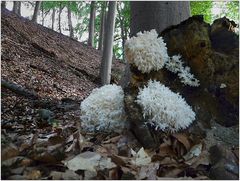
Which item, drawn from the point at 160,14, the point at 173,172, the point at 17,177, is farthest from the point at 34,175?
the point at 160,14

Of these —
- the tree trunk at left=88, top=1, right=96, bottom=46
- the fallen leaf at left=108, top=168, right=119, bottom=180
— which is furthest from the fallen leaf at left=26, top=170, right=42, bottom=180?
the tree trunk at left=88, top=1, right=96, bottom=46

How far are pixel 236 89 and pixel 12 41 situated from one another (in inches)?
277

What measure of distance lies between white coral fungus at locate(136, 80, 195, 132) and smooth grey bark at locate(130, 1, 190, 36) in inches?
40.3

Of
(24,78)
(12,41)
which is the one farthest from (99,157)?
(12,41)

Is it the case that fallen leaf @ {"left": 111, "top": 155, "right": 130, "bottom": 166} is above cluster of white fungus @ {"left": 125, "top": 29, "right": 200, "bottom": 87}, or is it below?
below

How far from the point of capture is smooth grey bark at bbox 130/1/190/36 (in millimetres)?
3359

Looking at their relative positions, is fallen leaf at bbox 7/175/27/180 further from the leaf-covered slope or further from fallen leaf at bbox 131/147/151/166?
the leaf-covered slope

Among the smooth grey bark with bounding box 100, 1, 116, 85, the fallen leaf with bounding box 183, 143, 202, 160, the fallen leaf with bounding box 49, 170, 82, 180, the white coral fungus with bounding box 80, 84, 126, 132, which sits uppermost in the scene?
the smooth grey bark with bounding box 100, 1, 116, 85

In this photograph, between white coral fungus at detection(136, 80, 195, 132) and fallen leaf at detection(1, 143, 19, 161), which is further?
white coral fungus at detection(136, 80, 195, 132)

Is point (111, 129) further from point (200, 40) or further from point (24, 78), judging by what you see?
point (24, 78)

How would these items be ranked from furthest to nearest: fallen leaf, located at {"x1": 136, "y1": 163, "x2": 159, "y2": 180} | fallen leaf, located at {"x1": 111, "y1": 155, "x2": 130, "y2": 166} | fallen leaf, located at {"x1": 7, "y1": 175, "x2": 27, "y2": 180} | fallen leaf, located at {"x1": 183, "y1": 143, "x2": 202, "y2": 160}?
fallen leaf, located at {"x1": 183, "y1": 143, "x2": 202, "y2": 160} → fallen leaf, located at {"x1": 111, "y1": 155, "x2": 130, "y2": 166} → fallen leaf, located at {"x1": 136, "y1": 163, "x2": 159, "y2": 180} → fallen leaf, located at {"x1": 7, "y1": 175, "x2": 27, "y2": 180}

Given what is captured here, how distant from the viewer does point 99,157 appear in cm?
206

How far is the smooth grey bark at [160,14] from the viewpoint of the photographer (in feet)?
11.0

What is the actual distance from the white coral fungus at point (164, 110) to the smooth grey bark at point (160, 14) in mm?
1023
